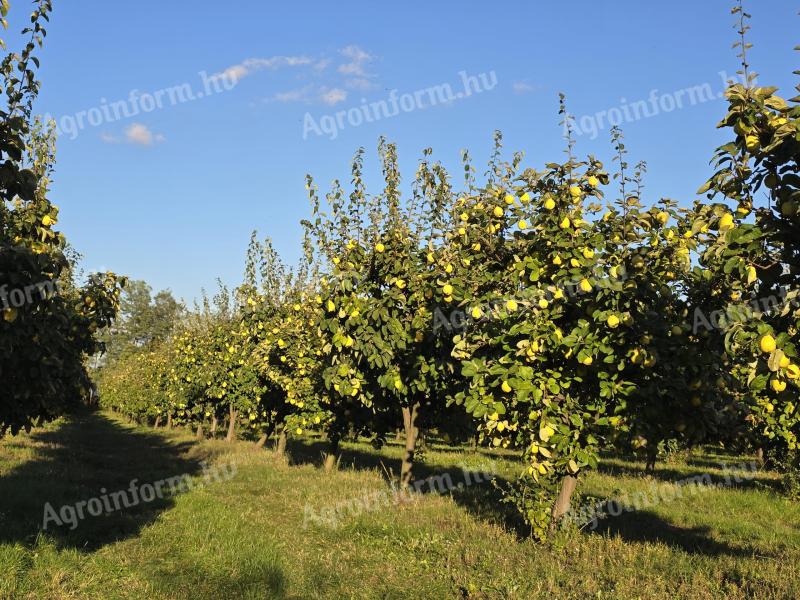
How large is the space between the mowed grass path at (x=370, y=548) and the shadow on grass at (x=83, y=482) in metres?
0.07

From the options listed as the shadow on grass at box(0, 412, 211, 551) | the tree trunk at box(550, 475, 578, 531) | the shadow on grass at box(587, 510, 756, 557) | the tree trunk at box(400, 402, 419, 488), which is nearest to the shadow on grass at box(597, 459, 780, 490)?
the shadow on grass at box(587, 510, 756, 557)

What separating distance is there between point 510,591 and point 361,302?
4803 mm

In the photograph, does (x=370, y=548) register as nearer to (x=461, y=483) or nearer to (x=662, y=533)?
(x=662, y=533)

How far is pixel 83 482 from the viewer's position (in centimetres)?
1588

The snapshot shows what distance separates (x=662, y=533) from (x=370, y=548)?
17.6ft

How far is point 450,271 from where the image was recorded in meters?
8.81

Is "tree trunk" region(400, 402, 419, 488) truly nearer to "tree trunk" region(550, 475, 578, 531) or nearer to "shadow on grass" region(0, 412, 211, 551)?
"tree trunk" region(550, 475, 578, 531)

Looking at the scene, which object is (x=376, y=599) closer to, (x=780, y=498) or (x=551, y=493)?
(x=551, y=493)

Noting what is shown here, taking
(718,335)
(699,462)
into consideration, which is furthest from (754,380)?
(699,462)

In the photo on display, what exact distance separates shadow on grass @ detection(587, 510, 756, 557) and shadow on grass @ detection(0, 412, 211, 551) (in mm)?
8500

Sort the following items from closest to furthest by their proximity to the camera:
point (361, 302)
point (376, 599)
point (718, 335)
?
1. point (718, 335)
2. point (376, 599)
3. point (361, 302)

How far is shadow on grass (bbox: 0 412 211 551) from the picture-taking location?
9.90 metres

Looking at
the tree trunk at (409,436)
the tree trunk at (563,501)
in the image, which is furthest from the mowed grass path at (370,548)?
the tree trunk at (409,436)

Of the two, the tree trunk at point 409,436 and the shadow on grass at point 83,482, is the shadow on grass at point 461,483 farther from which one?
the shadow on grass at point 83,482
